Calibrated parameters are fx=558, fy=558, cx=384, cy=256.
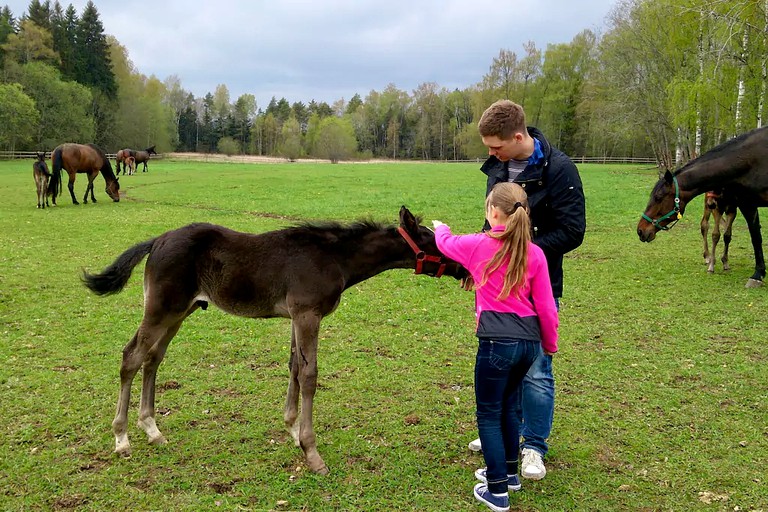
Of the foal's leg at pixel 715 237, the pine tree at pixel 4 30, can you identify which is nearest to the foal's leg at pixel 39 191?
the foal's leg at pixel 715 237

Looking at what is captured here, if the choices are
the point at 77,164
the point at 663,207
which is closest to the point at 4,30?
the point at 77,164

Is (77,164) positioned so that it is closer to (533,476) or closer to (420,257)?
(420,257)

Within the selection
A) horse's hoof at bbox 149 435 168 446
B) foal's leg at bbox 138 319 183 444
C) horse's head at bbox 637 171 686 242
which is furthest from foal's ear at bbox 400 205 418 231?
horse's head at bbox 637 171 686 242

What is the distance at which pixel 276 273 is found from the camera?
166 inches

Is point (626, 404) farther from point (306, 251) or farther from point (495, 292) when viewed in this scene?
point (306, 251)

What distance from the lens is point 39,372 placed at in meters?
5.65

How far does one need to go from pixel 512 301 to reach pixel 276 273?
70.8 inches

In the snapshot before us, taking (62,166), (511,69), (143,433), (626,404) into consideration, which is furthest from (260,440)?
(511,69)

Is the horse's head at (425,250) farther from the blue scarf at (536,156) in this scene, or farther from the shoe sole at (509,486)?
the shoe sole at (509,486)

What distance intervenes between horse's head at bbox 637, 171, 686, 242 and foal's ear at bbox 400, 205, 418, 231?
22.8 feet

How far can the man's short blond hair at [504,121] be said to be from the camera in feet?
11.7

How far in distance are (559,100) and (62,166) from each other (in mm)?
62629

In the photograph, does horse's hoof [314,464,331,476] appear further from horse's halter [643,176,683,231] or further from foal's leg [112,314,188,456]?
horse's halter [643,176,683,231]

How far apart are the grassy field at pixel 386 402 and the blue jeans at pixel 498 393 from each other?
406mm
